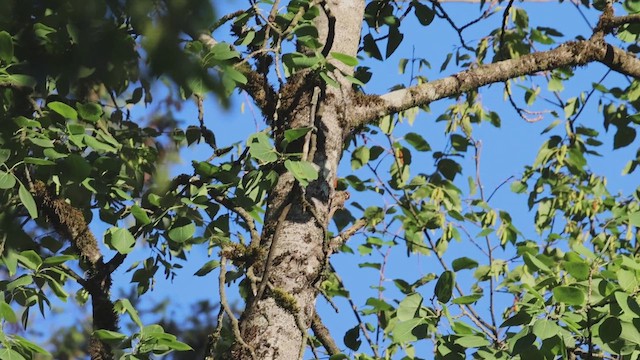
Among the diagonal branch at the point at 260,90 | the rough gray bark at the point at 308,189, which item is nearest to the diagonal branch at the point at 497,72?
the rough gray bark at the point at 308,189

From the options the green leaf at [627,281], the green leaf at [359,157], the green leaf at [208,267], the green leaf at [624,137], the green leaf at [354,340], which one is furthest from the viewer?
the green leaf at [624,137]

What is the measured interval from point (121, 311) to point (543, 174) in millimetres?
3524

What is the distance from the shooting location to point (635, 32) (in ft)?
12.7

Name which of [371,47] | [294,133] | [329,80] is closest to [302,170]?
[294,133]

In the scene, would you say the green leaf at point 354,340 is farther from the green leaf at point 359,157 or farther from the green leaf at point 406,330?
the green leaf at point 359,157

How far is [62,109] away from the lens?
3.12 metres

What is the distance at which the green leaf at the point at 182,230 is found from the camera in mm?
3148

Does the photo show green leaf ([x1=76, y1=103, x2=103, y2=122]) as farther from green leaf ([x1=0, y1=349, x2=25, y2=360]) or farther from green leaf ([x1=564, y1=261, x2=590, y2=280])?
green leaf ([x1=564, y1=261, x2=590, y2=280])

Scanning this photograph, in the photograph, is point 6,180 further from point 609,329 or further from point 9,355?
point 609,329

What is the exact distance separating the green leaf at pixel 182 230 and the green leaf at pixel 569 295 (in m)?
A: 1.10

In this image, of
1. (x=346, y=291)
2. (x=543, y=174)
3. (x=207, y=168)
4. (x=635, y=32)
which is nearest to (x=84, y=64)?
(x=207, y=168)

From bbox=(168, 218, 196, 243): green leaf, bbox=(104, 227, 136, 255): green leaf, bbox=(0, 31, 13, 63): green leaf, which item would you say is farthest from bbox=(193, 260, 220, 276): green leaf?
bbox=(0, 31, 13, 63): green leaf

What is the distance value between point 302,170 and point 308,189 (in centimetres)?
20

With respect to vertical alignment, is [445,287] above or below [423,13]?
below
